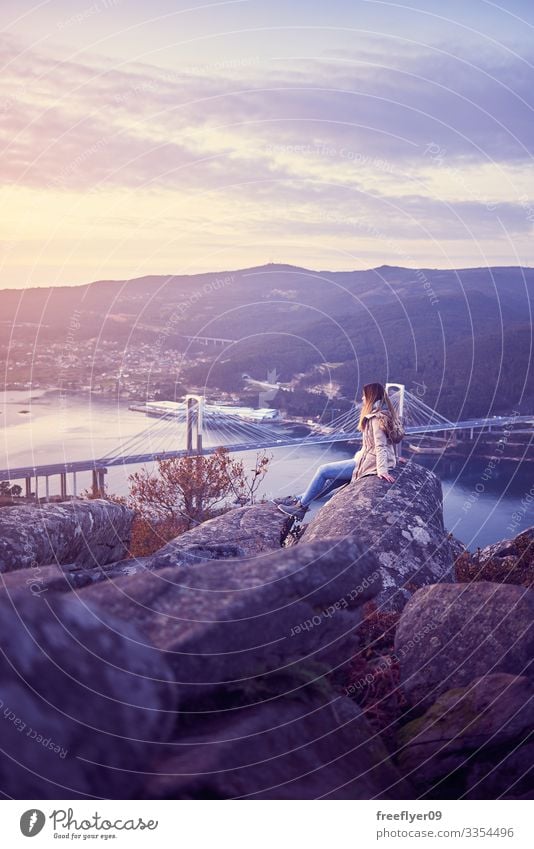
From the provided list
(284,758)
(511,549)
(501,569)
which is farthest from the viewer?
(511,549)

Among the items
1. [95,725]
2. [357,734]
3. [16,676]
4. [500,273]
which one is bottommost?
[357,734]

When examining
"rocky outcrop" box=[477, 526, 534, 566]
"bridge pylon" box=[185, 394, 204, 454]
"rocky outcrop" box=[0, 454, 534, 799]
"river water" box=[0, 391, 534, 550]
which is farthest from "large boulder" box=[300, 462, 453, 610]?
"bridge pylon" box=[185, 394, 204, 454]

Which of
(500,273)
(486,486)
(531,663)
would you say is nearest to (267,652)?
(531,663)

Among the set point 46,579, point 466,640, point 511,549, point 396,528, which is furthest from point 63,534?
point 511,549

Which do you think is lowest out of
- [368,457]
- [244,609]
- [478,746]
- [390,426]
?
[478,746]

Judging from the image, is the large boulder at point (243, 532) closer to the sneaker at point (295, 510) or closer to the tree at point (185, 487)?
the sneaker at point (295, 510)

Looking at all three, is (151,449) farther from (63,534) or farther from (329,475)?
(63,534)
